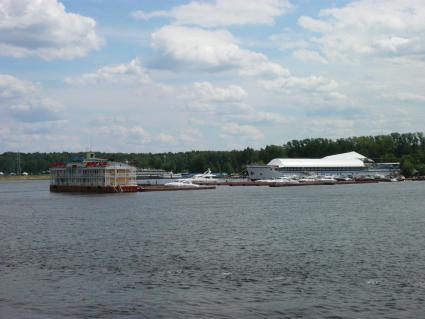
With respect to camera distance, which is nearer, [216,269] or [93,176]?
[216,269]

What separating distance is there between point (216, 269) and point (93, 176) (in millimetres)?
113870

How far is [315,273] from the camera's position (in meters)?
38.3

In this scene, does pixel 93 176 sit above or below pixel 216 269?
above

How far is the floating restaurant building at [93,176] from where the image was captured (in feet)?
484

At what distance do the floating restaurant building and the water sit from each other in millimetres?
73781

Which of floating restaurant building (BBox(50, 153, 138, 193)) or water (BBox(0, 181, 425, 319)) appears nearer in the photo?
water (BBox(0, 181, 425, 319))

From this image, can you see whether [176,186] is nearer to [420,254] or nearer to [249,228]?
[249,228]

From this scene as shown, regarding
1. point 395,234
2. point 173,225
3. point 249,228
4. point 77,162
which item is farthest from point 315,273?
point 77,162

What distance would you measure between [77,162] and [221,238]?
353 feet

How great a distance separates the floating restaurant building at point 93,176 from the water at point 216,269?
7378 centimetres

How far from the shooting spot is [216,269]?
132 ft

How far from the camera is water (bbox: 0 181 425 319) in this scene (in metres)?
30.8

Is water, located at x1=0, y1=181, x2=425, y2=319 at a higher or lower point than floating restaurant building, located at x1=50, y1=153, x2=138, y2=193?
lower

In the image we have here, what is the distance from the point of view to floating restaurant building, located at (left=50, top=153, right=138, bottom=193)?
147500mm
